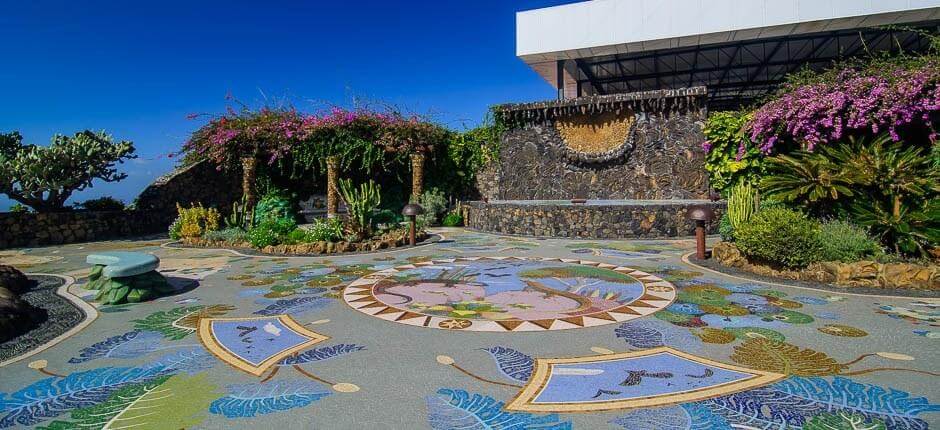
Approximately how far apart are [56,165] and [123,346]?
13577 millimetres

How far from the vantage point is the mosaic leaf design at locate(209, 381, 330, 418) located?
3.10 meters

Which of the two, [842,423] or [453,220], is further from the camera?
[453,220]

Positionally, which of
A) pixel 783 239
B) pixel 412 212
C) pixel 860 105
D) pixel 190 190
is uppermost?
pixel 860 105

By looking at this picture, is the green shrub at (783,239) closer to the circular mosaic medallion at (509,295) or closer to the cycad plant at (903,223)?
the cycad plant at (903,223)

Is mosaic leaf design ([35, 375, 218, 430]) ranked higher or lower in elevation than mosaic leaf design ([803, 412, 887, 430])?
higher

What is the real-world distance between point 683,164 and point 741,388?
572 inches

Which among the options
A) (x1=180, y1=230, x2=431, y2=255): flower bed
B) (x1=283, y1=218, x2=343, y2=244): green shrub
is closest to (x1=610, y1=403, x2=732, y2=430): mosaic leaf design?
(x1=180, y1=230, x2=431, y2=255): flower bed

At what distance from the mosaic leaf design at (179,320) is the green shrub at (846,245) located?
→ 27.8ft

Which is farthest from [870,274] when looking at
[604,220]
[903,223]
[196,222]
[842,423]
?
[196,222]

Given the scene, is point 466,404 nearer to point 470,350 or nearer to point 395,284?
point 470,350

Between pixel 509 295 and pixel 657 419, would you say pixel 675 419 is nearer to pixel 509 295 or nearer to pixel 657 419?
pixel 657 419

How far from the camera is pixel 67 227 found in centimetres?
1423

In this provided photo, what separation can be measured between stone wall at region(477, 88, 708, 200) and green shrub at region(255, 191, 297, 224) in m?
7.79

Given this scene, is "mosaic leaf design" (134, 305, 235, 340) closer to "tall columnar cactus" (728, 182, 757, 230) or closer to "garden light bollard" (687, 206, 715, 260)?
"garden light bollard" (687, 206, 715, 260)
